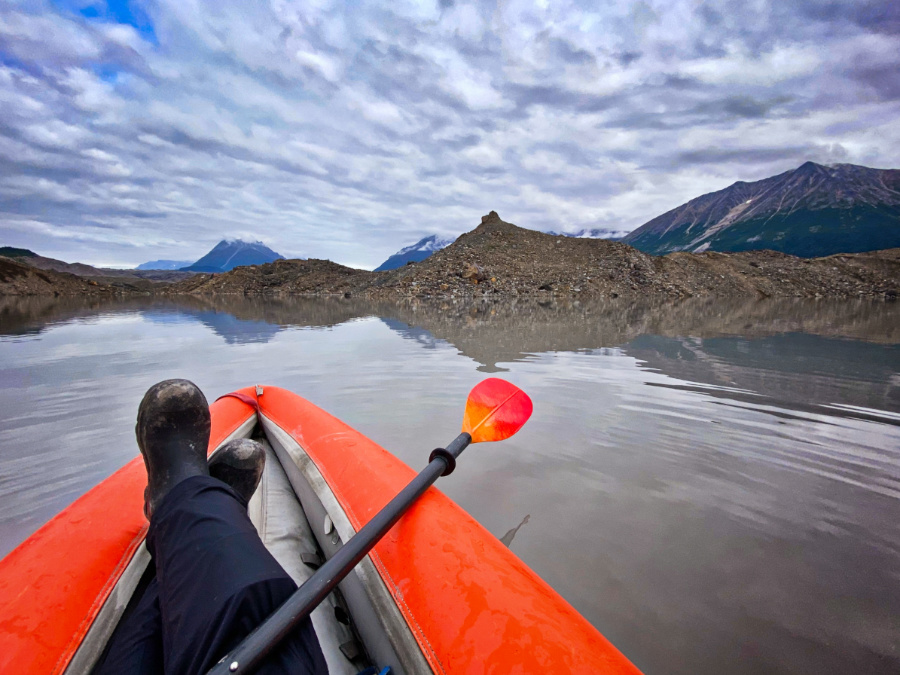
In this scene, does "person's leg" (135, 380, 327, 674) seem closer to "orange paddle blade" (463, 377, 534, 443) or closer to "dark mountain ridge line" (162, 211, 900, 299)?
"orange paddle blade" (463, 377, 534, 443)

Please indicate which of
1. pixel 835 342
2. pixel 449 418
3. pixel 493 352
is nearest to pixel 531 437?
pixel 449 418

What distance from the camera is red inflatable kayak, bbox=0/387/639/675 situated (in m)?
1.14

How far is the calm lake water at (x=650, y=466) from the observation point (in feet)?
6.26

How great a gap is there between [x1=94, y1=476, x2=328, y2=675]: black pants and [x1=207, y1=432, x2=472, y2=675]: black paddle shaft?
6cm

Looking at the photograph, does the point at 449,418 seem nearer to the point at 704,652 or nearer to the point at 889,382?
the point at 704,652

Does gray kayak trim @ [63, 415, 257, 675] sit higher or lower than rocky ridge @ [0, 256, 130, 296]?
lower

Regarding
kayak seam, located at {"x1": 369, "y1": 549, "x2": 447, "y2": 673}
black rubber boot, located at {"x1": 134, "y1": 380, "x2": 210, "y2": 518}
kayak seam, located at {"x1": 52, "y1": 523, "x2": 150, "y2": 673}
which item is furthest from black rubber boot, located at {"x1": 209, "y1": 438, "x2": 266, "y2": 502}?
kayak seam, located at {"x1": 369, "y1": 549, "x2": 447, "y2": 673}

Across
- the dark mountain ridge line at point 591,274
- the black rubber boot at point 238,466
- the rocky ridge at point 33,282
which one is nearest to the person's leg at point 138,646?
the black rubber boot at point 238,466

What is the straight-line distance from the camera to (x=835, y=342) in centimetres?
1032

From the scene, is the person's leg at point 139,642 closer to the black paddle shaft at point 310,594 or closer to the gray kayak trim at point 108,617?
the gray kayak trim at point 108,617

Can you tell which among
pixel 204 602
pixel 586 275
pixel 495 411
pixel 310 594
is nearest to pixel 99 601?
pixel 204 602

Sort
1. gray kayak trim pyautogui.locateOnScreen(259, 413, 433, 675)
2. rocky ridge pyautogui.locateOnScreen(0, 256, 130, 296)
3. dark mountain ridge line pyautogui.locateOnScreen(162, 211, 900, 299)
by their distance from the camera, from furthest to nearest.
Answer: rocky ridge pyautogui.locateOnScreen(0, 256, 130, 296)
dark mountain ridge line pyautogui.locateOnScreen(162, 211, 900, 299)
gray kayak trim pyautogui.locateOnScreen(259, 413, 433, 675)

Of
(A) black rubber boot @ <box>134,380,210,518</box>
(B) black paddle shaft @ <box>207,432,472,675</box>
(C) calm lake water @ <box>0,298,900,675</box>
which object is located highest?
(A) black rubber boot @ <box>134,380,210,518</box>

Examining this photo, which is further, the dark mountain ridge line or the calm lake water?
the dark mountain ridge line
